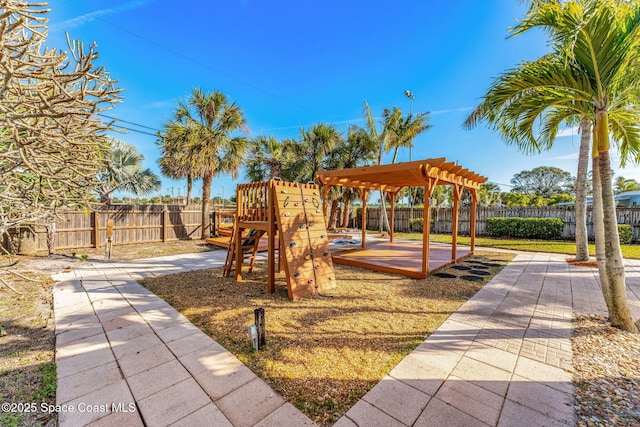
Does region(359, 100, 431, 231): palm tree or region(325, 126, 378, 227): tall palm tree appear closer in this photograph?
region(359, 100, 431, 231): palm tree

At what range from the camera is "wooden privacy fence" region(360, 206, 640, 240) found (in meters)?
10.3

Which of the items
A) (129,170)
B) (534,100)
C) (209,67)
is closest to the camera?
(534,100)

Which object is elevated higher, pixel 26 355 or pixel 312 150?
pixel 312 150

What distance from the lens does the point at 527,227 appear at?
11680mm

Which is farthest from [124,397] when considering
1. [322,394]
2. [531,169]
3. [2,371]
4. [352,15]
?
[531,169]

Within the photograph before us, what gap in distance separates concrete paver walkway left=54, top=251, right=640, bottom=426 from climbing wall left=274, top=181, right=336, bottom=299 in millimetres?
1619

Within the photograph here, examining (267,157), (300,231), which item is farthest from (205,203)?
(300,231)

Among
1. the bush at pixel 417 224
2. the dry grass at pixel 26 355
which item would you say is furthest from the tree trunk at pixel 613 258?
the bush at pixel 417 224

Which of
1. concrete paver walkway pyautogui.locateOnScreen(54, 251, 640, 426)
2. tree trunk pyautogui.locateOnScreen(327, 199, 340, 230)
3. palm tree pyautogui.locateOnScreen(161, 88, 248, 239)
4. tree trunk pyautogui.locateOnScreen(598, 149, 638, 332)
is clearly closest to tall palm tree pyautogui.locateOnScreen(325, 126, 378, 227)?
tree trunk pyautogui.locateOnScreen(327, 199, 340, 230)

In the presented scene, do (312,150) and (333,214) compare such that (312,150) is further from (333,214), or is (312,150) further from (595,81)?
(595,81)

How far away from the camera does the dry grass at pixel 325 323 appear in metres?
2.00

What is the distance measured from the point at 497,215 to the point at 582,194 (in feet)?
22.1

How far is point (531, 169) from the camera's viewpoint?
47.3m

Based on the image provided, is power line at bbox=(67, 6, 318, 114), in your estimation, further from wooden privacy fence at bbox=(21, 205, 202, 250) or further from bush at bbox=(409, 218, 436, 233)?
bush at bbox=(409, 218, 436, 233)
